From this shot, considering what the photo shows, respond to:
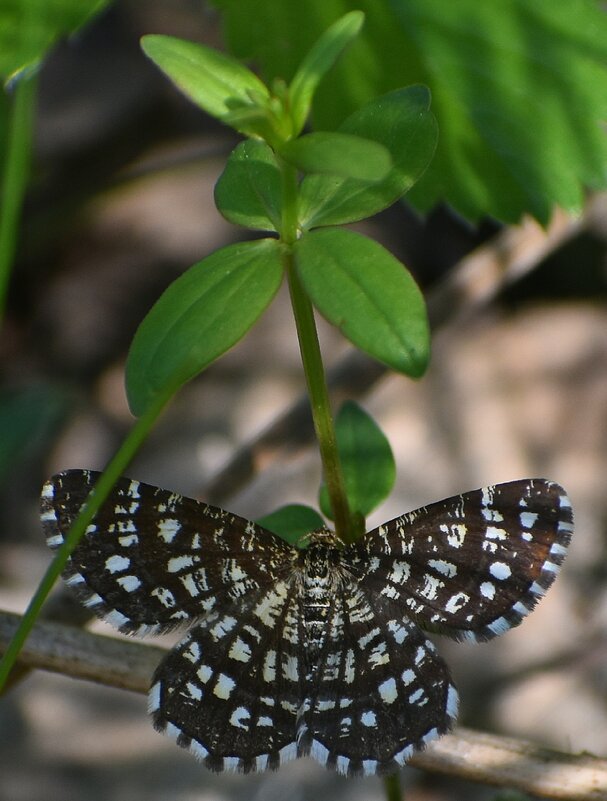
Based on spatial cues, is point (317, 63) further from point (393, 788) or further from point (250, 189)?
point (393, 788)

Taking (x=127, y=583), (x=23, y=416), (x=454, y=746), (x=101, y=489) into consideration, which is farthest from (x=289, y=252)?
(x=23, y=416)

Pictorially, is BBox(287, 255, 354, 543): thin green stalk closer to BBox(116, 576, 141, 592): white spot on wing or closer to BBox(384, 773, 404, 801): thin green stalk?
BBox(116, 576, 141, 592): white spot on wing

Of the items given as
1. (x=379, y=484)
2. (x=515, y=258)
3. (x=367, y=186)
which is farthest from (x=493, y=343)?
(x=367, y=186)

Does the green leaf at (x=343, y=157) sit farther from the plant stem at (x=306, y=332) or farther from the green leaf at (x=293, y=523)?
the green leaf at (x=293, y=523)

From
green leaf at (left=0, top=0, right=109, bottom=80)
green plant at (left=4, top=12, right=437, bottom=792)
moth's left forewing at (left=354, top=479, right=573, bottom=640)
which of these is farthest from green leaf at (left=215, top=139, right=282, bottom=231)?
green leaf at (left=0, top=0, right=109, bottom=80)

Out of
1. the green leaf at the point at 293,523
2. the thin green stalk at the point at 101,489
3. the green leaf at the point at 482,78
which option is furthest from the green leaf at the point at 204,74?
the green leaf at the point at 482,78

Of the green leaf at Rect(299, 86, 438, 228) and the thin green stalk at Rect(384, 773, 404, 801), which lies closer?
the green leaf at Rect(299, 86, 438, 228)

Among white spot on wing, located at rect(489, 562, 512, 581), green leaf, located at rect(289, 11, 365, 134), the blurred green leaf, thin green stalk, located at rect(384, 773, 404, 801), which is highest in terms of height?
the blurred green leaf

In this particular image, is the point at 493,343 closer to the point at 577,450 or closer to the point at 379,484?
the point at 577,450
